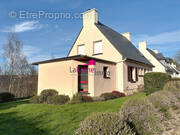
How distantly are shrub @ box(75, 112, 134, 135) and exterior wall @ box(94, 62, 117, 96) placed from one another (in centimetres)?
673

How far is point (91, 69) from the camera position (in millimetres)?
9180

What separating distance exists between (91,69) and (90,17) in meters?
7.45

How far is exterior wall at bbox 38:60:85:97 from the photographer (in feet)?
29.8

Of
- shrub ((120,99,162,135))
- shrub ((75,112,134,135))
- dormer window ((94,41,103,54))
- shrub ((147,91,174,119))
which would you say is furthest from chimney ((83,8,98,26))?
shrub ((75,112,134,135))

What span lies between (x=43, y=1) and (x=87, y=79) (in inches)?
261

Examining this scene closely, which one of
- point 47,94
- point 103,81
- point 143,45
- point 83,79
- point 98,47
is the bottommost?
point 47,94

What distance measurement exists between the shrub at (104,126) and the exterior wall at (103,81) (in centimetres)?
673

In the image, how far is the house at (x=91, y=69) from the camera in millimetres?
9170

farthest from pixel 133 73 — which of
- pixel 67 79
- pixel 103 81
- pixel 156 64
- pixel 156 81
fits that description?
pixel 156 64

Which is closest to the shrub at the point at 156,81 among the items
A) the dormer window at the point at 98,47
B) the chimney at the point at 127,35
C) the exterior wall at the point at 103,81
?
the exterior wall at the point at 103,81

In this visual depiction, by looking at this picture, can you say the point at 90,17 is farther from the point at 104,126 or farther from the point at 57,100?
the point at 104,126

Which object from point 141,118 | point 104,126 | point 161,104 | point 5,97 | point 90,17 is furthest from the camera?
point 90,17

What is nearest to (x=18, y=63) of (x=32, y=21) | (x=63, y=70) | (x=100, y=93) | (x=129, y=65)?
(x=32, y=21)

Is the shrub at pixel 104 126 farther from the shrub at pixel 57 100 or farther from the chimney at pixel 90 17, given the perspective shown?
the chimney at pixel 90 17
